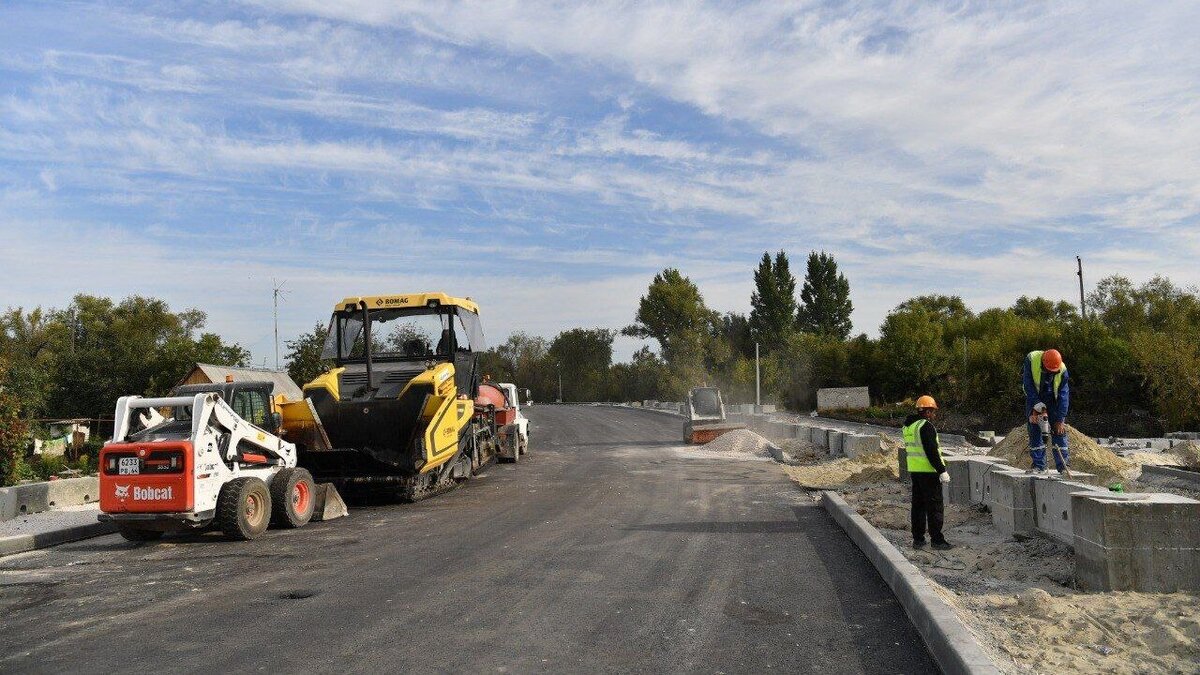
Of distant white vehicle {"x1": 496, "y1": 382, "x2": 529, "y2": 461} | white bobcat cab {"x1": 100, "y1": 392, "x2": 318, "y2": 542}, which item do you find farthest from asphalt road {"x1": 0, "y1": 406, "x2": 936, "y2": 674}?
distant white vehicle {"x1": 496, "y1": 382, "x2": 529, "y2": 461}

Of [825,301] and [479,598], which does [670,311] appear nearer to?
[825,301]

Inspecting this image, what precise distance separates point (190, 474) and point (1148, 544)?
9.83 metres

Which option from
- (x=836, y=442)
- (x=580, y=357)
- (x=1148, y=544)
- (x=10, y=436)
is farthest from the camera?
(x=580, y=357)

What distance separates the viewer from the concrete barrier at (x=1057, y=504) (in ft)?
25.8

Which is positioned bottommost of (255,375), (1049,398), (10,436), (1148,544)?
(1148,544)

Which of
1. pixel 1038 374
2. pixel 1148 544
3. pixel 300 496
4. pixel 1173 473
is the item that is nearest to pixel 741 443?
pixel 1173 473

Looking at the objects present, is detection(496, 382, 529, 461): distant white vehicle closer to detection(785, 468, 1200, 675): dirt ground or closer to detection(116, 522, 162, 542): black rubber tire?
detection(116, 522, 162, 542): black rubber tire

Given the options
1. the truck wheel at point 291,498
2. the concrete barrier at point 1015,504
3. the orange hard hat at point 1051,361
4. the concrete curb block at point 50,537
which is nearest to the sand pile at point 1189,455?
the orange hard hat at point 1051,361

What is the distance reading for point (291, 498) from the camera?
1227 cm

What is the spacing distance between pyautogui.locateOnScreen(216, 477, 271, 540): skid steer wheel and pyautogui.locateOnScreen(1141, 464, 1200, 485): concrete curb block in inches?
587

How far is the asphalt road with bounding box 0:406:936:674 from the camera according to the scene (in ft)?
19.8

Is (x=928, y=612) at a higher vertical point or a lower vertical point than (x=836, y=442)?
lower

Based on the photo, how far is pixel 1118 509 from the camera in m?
6.71

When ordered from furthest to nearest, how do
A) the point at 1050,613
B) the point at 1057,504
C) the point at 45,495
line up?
the point at 45,495 < the point at 1057,504 < the point at 1050,613
